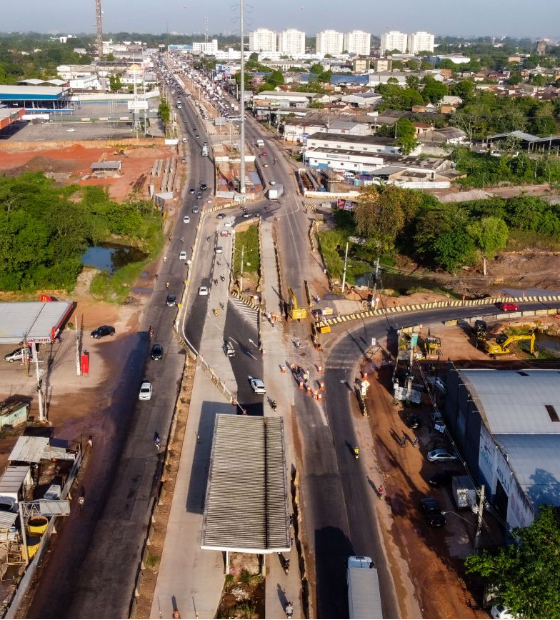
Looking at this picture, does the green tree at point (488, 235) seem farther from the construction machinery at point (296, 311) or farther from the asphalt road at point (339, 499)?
the asphalt road at point (339, 499)

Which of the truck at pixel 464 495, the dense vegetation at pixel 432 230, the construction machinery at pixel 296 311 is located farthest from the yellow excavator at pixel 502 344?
the truck at pixel 464 495

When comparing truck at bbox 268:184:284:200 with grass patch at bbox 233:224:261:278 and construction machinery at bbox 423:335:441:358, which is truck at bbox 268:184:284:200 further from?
construction machinery at bbox 423:335:441:358

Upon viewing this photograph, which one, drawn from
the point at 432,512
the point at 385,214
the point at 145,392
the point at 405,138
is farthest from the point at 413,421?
the point at 405,138

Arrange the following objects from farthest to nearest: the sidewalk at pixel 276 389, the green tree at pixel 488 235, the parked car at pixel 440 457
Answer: the green tree at pixel 488 235 < the parked car at pixel 440 457 < the sidewalk at pixel 276 389

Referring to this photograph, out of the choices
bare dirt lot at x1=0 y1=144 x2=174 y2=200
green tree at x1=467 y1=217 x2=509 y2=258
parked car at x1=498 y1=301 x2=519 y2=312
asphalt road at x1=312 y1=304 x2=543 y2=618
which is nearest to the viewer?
asphalt road at x1=312 y1=304 x2=543 y2=618

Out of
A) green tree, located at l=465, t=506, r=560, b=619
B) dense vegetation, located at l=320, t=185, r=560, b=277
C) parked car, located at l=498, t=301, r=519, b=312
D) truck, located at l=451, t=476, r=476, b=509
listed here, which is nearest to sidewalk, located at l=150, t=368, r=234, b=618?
green tree, located at l=465, t=506, r=560, b=619

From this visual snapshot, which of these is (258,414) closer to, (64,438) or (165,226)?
(64,438)
